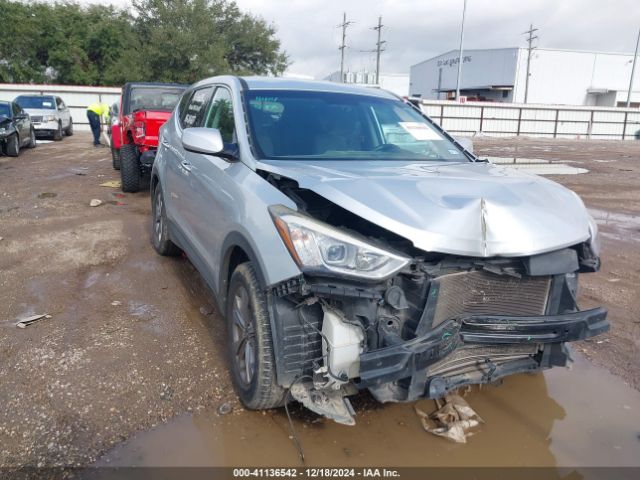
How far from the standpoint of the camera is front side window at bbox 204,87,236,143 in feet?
11.4

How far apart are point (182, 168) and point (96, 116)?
15679mm

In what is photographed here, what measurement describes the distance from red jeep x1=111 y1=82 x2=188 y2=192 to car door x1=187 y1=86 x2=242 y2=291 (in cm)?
366

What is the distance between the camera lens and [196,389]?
121 inches

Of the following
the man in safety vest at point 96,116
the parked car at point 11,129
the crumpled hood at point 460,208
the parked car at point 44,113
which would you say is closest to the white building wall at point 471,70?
the man in safety vest at point 96,116

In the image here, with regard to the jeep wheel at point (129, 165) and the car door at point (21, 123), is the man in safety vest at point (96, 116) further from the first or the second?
the jeep wheel at point (129, 165)

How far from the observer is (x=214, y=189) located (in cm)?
331

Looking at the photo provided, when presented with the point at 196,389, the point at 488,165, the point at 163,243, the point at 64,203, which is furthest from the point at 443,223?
the point at 64,203

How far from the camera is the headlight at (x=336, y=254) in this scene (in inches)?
85.9

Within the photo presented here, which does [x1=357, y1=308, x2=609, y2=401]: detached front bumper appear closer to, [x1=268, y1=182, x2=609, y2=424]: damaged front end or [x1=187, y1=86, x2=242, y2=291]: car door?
[x1=268, y1=182, x2=609, y2=424]: damaged front end

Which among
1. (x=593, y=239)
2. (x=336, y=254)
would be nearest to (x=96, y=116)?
(x=336, y=254)

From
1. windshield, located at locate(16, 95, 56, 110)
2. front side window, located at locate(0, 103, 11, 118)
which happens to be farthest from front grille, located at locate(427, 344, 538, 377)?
windshield, located at locate(16, 95, 56, 110)

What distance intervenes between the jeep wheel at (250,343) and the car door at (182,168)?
961 millimetres

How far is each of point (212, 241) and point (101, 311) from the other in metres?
1.51

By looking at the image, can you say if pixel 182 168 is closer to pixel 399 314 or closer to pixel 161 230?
pixel 161 230
